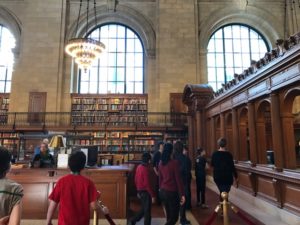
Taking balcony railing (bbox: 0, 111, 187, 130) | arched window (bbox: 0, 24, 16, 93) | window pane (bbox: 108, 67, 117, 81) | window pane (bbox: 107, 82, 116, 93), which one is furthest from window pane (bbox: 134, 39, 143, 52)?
arched window (bbox: 0, 24, 16, 93)

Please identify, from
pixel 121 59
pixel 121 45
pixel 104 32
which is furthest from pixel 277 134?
pixel 104 32

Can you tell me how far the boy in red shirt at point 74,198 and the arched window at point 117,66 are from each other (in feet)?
40.9

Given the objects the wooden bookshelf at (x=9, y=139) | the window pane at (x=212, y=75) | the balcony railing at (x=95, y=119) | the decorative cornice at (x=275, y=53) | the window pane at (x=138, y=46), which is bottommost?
the wooden bookshelf at (x=9, y=139)

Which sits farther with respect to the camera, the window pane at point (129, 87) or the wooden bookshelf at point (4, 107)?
the window pane at point (129, 87)

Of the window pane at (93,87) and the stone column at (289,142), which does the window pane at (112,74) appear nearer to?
the window pane at (93,87)

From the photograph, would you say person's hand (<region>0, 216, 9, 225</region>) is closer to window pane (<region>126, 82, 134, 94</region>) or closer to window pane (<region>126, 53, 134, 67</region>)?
window pane (<region>126, 82, 134, 94</region>)

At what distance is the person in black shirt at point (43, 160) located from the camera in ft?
17.6

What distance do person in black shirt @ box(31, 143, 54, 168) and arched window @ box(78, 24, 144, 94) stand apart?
8.99m

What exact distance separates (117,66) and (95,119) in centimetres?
346

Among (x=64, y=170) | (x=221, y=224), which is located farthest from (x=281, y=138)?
(x=64, y=170)

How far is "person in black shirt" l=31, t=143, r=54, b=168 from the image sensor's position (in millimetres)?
5371

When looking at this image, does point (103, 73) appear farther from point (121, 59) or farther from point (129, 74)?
point (129, 74)

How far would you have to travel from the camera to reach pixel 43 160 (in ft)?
18.1

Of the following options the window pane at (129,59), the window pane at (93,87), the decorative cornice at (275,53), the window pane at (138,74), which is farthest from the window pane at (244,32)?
the decorative cornice at (275,53)
